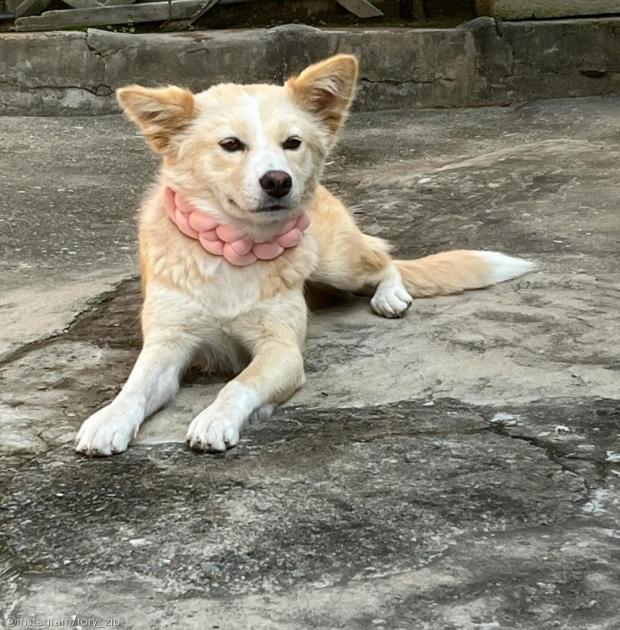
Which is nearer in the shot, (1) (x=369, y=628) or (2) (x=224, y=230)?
(1) (x=369, y=628)

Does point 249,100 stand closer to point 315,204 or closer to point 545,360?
point 315,204

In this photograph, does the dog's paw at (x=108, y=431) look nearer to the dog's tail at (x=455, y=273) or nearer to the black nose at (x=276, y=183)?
the black nose at (x=276, y=183)

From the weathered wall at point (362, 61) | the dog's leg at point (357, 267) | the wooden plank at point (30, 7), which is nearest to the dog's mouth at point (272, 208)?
the dog's leg at point (357, 267)

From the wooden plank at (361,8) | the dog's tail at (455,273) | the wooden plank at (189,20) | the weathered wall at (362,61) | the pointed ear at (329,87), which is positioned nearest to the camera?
the pointed ear at (329,87)

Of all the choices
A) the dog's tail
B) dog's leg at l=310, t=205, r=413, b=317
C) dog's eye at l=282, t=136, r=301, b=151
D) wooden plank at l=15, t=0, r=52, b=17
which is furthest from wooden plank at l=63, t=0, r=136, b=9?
dog's eye at l=282, t=136, r=301, b=151

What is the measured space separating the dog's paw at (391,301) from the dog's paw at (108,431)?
1.37 metres

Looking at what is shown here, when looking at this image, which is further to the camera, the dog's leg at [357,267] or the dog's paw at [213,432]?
the dog's leg at [357,267]

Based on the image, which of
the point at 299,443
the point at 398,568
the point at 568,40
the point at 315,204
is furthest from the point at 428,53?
the point at 398,568

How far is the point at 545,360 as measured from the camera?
3.53 metres

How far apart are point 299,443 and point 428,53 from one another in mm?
5438

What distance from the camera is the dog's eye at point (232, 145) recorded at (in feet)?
11.1

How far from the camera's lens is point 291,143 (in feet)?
11.4

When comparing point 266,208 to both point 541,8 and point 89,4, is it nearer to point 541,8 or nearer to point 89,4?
point 541,8

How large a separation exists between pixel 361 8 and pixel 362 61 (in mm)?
1215
